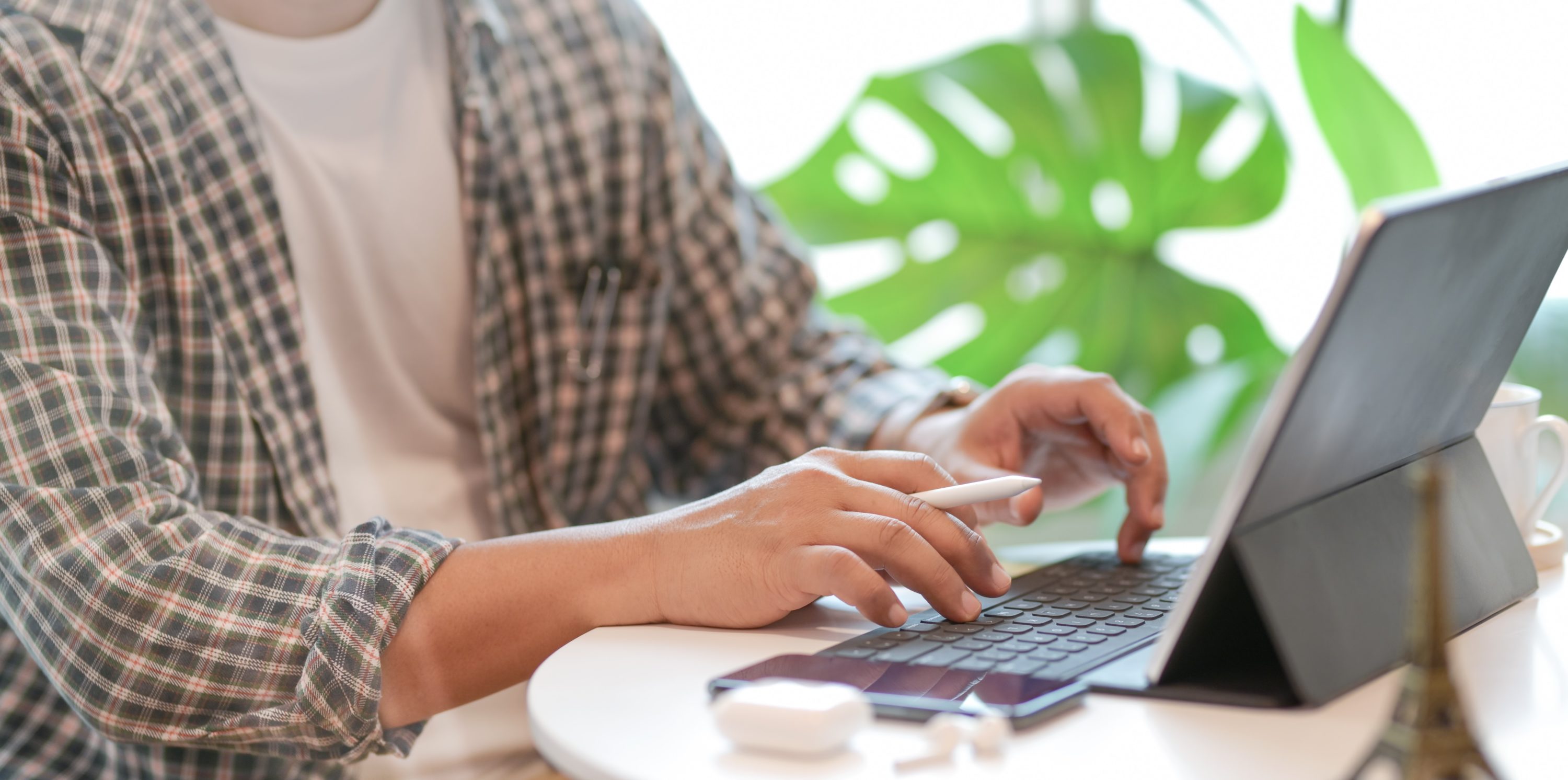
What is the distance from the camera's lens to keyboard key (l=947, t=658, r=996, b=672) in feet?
1.80

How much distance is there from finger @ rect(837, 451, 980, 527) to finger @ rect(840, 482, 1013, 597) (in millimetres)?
24

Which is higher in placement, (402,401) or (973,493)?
(973,493)

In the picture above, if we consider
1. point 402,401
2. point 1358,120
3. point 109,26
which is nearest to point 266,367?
point 402,401

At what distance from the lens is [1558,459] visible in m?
0.76

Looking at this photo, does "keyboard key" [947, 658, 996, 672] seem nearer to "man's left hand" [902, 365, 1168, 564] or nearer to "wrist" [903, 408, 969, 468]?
"man's left hand" [902, 365, 1168, 564]

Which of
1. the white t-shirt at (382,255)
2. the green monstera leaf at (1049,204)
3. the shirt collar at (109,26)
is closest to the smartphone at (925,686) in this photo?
the white t-shirt at (382,255)

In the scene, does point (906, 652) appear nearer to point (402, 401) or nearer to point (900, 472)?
point (900, 472)

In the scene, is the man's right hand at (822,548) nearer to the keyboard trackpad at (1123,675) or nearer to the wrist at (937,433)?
the keyboard trackpad at (1123,675)

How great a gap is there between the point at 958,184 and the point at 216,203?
1.08 meters

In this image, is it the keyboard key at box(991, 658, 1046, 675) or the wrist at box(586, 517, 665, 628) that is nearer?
the keyboard key at box(991, 658, 1046, 675)

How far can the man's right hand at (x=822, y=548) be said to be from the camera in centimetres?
64

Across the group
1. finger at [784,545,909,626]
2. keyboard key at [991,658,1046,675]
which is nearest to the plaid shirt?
finger at [784,545,909,626]

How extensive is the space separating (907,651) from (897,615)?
5cm

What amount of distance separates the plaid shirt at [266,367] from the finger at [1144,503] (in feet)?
1.06
